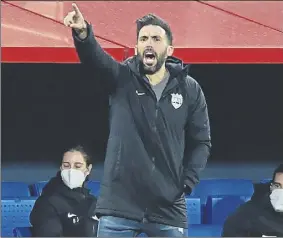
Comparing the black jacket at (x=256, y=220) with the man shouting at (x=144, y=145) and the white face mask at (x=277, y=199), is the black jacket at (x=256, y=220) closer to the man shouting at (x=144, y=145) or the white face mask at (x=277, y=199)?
the white face mask at (x=277, y=199)

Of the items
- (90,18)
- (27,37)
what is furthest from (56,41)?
(90,18)

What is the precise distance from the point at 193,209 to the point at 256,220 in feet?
3.14

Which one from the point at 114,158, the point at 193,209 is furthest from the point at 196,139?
the point at 193,209

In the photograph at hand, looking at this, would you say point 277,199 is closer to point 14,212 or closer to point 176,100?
point 176,100

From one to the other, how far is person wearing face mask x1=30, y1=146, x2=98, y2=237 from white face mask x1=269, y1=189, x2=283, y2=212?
1.14 m

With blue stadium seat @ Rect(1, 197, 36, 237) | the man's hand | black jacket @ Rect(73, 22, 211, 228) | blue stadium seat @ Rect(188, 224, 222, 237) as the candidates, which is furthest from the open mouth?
blue stadium seat @ Rect(1, 197, 36, 237)

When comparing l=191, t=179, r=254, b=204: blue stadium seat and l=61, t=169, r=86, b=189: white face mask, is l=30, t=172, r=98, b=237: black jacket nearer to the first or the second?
l=61, t=169, r=86, b=189: white face mask

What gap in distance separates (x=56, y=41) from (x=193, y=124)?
2.56m

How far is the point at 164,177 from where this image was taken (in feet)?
13.2

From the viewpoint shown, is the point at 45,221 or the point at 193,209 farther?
the point at 193,209

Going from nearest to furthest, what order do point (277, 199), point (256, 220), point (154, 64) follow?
point (154, 64) < point (256, 220) < point (277, 199)

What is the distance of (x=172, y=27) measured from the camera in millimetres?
7148

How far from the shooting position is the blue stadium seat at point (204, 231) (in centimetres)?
520

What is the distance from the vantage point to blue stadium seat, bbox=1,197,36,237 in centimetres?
603
